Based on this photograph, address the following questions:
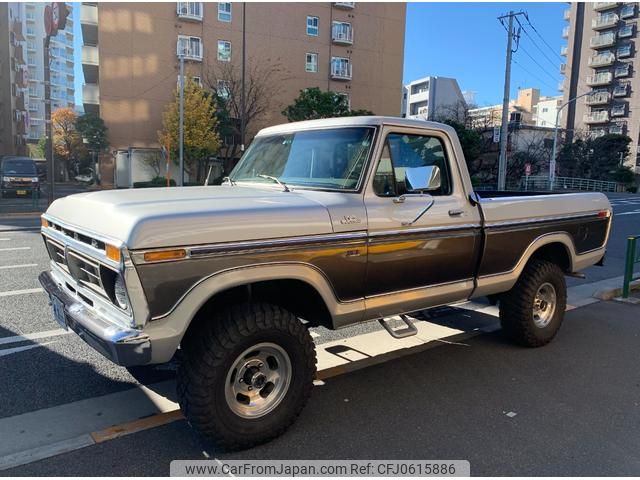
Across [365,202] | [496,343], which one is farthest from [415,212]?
[496,343]

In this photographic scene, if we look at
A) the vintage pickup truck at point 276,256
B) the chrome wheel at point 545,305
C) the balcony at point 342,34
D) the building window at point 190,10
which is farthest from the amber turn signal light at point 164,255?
the balcony at point 342,34

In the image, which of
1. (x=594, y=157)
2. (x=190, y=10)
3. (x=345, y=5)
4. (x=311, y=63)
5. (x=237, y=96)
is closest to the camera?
(x=190, y=10)

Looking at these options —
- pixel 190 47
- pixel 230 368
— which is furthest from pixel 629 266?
pixel 190 47

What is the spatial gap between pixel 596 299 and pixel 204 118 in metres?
28.8

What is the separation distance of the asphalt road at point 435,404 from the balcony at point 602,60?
3048 inches

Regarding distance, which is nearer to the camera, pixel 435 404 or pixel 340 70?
pixel 435 404

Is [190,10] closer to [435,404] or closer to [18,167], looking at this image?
[18,167]

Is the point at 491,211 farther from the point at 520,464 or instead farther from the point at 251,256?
the point at 251,256

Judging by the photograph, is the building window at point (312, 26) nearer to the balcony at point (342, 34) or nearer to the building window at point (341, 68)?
the balcony at point (342, 34)

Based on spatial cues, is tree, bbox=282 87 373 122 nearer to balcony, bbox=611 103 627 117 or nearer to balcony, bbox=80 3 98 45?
balcony, bbox=80 3 98 45

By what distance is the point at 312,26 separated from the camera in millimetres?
39500

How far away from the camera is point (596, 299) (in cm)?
711

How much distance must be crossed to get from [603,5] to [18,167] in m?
76.0

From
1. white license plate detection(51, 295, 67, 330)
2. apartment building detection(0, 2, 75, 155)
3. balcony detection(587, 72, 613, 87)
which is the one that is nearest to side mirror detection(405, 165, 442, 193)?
white license plate detection(51, 295, 67, 330)
